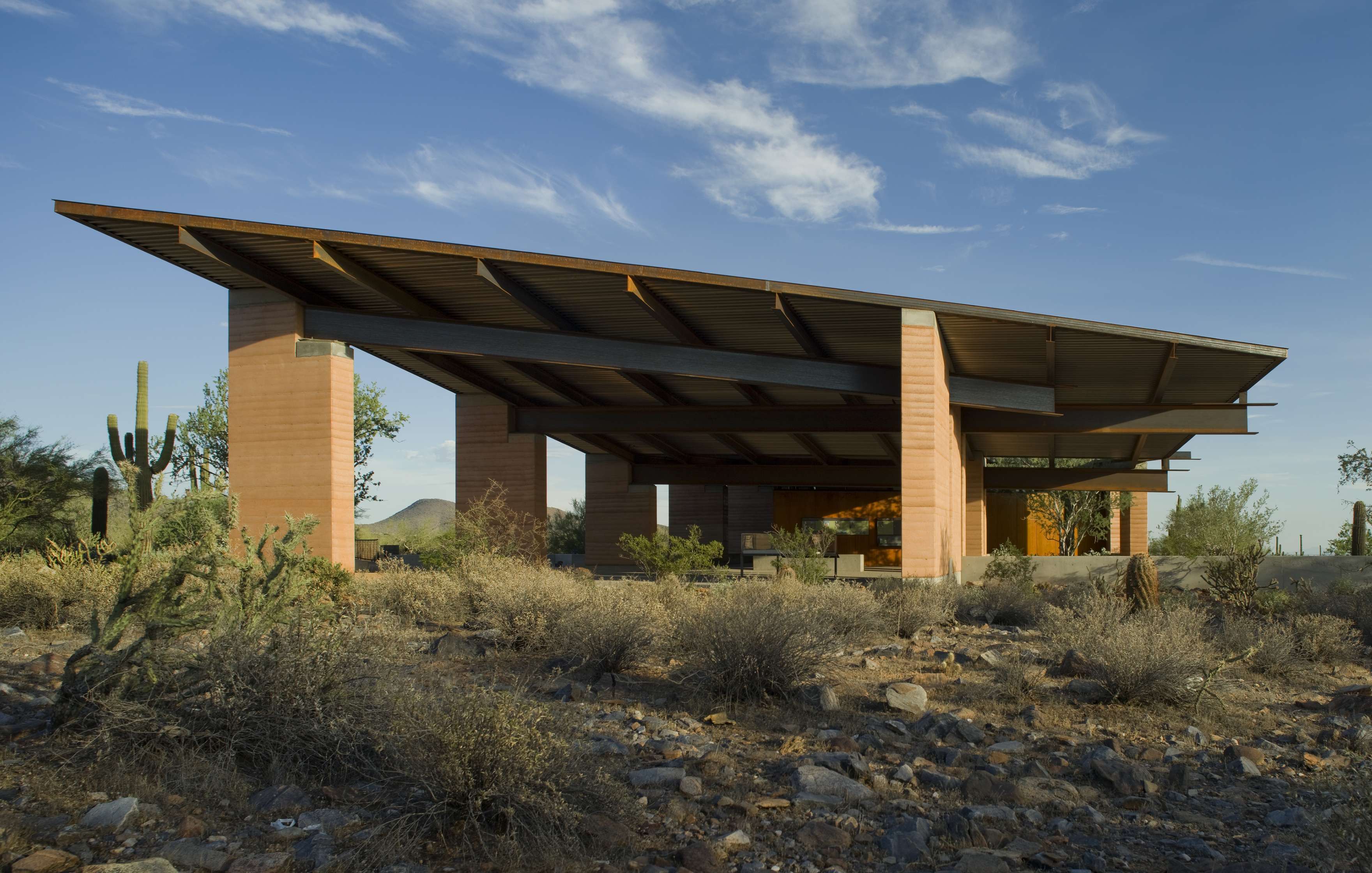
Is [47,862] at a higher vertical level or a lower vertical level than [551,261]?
lower

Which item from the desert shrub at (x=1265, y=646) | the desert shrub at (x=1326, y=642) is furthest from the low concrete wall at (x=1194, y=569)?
the desert shrub at (x=1265, y=646)

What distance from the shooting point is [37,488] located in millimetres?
19875

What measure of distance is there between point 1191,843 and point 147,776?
17.4ft

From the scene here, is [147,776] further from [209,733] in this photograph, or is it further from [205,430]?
[205,430]

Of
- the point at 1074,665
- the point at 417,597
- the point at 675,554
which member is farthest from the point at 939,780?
the point at 675,554

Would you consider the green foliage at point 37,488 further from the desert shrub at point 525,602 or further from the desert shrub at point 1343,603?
the desert shrub at point 1343,603

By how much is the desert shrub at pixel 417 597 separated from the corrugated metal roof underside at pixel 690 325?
5.50 m

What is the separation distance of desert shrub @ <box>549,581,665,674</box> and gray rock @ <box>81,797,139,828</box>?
413 centimetres

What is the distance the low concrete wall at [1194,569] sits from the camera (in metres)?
19.4

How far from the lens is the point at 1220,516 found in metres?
32.6

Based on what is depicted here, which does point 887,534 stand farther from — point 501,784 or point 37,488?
point 501,784

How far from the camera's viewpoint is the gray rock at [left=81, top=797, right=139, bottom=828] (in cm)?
435

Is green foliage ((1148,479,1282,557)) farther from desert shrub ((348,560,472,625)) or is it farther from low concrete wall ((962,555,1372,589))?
desert shrub ((348,560,472,625))

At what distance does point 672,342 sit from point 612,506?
14848 millimetres
